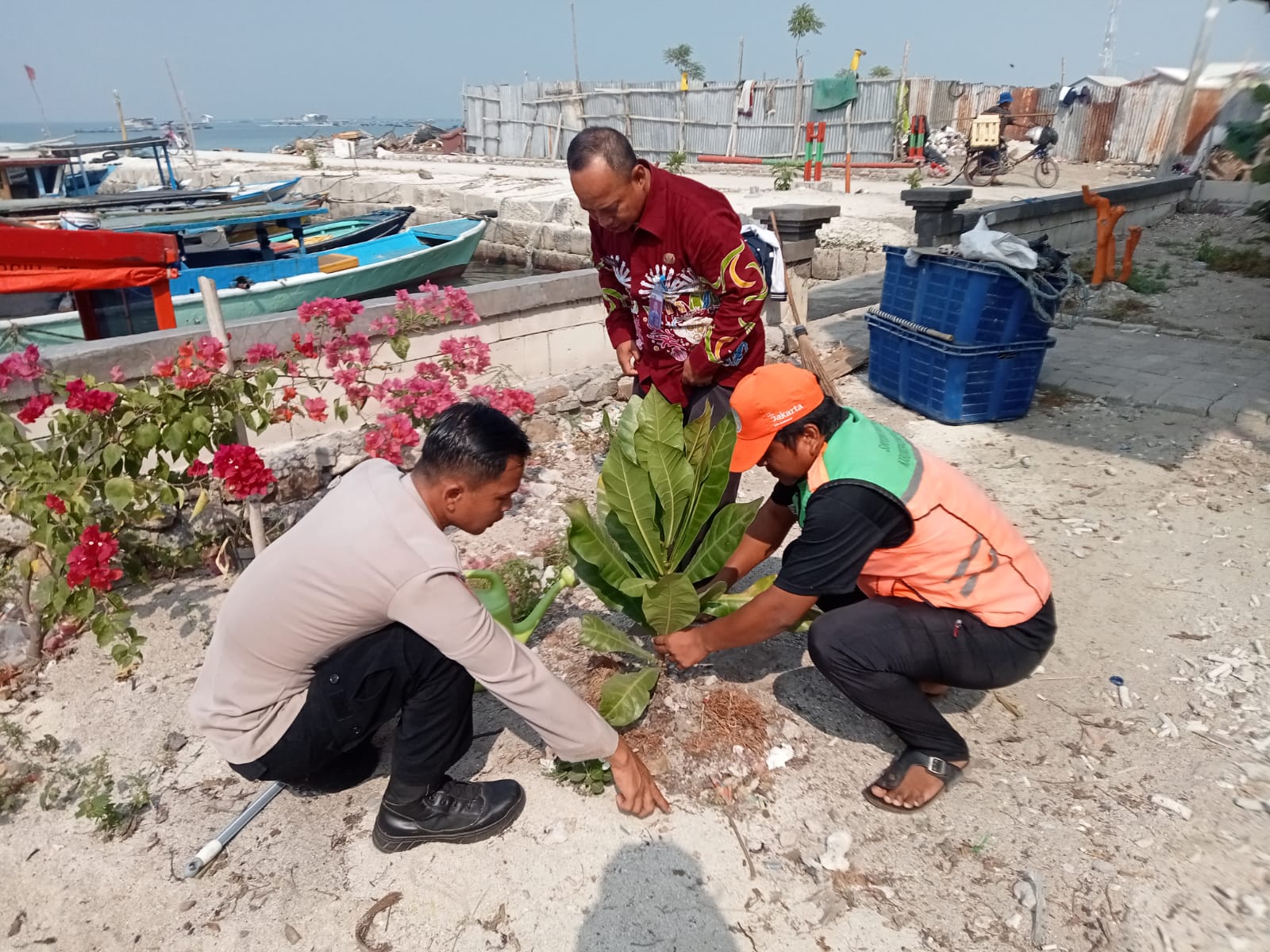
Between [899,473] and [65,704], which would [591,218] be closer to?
[899,473]

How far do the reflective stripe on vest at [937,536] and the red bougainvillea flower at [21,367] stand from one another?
8.60ft

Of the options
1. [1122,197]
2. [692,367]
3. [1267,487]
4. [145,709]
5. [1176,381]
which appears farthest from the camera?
[1122,197]

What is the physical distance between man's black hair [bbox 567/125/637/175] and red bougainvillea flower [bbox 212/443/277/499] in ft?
4.80

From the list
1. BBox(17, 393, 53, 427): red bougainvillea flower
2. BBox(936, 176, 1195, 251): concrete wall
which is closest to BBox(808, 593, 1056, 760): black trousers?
BBox(17, 393, 53, 427): red bougainvillea flower

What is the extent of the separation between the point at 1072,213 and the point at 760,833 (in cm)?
953

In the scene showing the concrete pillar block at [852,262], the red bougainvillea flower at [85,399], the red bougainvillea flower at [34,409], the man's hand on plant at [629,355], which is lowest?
the concrete pillar block at [852,262]

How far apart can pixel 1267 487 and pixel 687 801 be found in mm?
3625

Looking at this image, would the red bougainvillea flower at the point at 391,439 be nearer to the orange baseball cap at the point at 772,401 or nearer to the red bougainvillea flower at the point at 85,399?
the red bougainvillea flower at the point at 85,399

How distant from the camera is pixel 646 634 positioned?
3055mm

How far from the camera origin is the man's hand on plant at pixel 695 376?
304 cm

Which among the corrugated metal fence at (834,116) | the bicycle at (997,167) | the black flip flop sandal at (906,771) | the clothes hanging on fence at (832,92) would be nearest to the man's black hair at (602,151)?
the black flip flop sandal at (906,771)

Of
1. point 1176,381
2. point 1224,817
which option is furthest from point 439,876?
point 1176,381

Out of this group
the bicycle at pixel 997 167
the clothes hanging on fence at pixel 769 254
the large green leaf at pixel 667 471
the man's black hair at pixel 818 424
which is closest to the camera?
the man's black hair at pixel 818 424

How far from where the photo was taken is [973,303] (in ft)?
15.5
